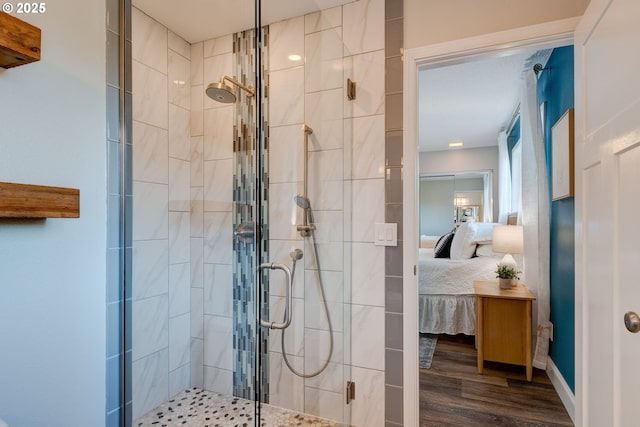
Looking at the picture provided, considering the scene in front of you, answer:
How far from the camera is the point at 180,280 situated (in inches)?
51.2

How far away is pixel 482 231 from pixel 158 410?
378 centimetres

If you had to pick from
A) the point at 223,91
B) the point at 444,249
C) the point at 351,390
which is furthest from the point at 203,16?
the point at 444,249

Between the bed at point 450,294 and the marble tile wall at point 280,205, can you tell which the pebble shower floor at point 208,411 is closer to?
the marble tile wall at point 280,205

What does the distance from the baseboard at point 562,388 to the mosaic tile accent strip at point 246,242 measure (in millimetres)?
1948

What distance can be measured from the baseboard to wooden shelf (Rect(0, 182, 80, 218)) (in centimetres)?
264

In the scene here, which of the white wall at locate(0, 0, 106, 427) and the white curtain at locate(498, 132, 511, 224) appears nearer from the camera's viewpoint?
the white wall at locate(0, 0, 106, 427)

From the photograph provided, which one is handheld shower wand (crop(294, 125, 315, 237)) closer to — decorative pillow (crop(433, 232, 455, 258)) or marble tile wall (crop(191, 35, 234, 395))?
marble tile wall (crop(191, 35, 234, 395))

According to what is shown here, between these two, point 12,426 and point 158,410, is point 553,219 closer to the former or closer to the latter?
point 158,410

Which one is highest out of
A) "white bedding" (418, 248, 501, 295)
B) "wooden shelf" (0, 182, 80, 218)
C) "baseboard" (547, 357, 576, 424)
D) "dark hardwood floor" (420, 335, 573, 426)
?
"wooden shelf" (0, 182, 80, 218)

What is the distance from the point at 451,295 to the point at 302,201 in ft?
8.33

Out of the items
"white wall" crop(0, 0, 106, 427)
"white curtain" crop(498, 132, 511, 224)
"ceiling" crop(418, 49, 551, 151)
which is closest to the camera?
"white wall" crop(0, 0, 106, 427)
